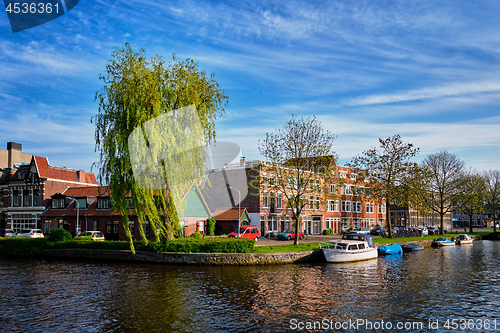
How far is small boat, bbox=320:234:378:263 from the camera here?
1367 inches

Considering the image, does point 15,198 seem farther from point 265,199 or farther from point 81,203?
point 265,199

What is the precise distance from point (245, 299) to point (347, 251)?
17724 millimetres

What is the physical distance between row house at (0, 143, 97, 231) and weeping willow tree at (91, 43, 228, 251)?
3583 cm

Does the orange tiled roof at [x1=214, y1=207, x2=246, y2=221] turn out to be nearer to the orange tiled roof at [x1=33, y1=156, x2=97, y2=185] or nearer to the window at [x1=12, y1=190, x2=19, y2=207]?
the orange tiled roof at [x1=33, y1=156, x2=97, y2=185]

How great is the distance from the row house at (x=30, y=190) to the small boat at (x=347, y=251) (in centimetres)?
4676

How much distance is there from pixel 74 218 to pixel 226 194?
74.6 feet

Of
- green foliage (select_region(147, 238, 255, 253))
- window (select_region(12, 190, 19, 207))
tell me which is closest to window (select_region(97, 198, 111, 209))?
window (select_region(12, 190, 19, 207))

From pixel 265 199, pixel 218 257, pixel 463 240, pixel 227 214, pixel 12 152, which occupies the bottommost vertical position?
pixel 463 240

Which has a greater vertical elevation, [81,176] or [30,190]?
[81,176]

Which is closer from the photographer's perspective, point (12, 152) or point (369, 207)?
point (12, 152)

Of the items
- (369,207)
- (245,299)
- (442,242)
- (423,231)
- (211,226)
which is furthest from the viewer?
(369,207)

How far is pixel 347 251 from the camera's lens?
35.1 metres

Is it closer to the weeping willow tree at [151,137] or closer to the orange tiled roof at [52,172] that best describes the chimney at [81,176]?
the orange tiled roof at [52,172]

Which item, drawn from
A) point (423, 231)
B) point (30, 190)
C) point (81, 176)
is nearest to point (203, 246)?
point (30, 190)
